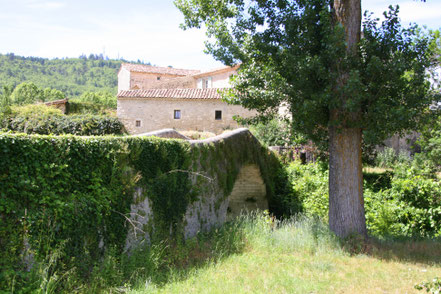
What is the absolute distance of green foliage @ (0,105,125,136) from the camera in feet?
65.0

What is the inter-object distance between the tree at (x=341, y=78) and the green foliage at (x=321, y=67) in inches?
0.8

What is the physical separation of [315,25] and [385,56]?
1719 mm

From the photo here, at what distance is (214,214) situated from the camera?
892 centimetres

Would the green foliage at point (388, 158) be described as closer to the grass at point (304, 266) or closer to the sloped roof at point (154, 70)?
the grass at point (304, 266)

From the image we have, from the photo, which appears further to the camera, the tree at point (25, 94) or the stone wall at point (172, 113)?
the tree at point (25, 94)

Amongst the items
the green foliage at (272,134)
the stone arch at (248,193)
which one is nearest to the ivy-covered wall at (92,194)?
the stone arch at (248,193)

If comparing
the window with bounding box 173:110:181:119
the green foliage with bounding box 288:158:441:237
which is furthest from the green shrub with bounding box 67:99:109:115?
the green foliage with bounding box 288:158:441:237

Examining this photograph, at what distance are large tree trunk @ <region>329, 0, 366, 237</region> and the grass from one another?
47 cm

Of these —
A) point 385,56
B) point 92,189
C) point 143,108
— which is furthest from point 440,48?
point 143,108

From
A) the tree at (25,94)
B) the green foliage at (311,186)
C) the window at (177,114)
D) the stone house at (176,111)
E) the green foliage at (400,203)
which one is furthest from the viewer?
the tree at (25,94)

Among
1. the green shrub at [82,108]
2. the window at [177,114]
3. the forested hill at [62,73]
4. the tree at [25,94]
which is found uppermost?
the forested hill at [62,73]

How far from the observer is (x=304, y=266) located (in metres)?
6.50

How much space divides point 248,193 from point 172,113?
15.6 metres

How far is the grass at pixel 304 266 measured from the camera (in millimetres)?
5359
